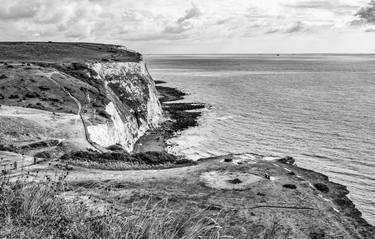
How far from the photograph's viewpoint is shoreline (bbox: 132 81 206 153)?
197 feet

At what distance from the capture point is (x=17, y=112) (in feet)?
158

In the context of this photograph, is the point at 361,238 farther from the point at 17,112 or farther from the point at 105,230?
the point at 17,112

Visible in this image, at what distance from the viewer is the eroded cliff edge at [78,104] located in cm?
4253

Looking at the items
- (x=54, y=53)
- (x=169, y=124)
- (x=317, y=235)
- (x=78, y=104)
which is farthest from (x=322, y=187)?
(x=54, y=53)

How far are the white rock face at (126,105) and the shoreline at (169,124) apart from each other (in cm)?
160

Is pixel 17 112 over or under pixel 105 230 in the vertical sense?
under

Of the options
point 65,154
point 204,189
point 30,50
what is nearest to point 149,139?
point 65,154

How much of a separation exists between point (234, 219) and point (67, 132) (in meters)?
26.9

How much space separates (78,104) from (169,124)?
22791 millimetres

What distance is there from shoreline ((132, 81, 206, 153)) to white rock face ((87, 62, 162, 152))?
1603 mm

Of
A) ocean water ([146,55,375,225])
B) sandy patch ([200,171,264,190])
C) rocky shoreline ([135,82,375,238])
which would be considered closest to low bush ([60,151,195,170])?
rocky shoreline ([135,82,375,238])

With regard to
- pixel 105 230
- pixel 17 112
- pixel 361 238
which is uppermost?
pixel 105 230

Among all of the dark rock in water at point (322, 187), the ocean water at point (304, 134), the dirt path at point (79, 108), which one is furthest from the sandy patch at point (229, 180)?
the dirt path at point (79, 108)

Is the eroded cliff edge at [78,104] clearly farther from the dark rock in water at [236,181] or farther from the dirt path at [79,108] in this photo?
the dark rock in water at [236,181]
